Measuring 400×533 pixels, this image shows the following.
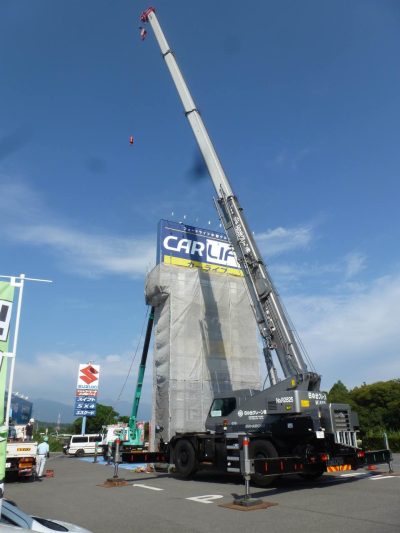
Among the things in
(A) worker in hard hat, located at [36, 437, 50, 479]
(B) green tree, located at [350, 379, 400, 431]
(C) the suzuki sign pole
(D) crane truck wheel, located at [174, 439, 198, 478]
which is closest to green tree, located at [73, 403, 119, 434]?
(C) the suzuki sign pole

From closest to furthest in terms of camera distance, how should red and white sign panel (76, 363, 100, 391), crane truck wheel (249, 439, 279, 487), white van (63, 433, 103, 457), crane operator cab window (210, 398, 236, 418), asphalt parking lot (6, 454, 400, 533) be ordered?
1. asphalt parking lot (6, 454, 400, 533)
2. crane truck wheel (249, 439, 279, 487)
3. crane operator cab window (210, 398, 236, 418)
4. white van (63, 433, 103, 457)
5. red and white sign panel (76, 363, 100, 391)

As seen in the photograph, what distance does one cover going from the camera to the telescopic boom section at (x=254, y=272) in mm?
15242

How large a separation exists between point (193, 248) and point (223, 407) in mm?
13182

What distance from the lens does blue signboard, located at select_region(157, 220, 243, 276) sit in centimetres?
2572

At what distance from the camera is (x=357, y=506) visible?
8828 millimetres

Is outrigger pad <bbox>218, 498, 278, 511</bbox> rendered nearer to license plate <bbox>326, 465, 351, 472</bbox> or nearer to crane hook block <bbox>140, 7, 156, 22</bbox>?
license plate <bbox>326, 465, 351, 472</bbox>

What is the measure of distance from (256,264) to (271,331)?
294 cm

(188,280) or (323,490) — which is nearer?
(323,490)

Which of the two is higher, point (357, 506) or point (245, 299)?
point (245, 299)

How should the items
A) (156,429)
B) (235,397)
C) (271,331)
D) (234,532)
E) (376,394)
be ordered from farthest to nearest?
(376,394) < (156,429) < (271,331) < (235,397) < (234,532)

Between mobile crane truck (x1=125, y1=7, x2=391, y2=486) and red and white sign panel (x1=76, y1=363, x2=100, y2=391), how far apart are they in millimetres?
21442

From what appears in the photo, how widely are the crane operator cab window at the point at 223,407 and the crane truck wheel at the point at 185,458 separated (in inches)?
56.1

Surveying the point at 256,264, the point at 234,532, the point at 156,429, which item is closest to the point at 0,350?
the point at 234,532

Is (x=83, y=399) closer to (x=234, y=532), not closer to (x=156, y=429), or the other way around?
(x=156, y=429)
